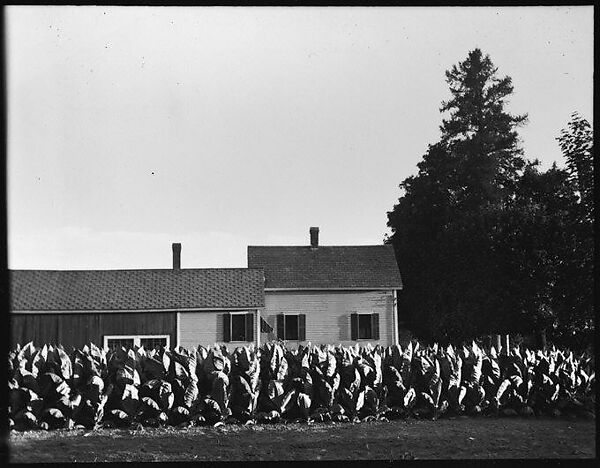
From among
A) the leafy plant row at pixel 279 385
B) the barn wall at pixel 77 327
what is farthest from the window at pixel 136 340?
the leafy plant row at pixel 279 385

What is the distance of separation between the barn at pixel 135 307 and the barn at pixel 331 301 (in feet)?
7.33

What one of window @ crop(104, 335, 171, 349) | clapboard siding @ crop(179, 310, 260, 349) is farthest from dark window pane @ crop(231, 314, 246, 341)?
window @ crop(104, 335, 171, 349)

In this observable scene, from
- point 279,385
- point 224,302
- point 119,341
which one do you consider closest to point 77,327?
point 119,341

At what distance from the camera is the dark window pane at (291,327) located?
30234mm

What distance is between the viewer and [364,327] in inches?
1203

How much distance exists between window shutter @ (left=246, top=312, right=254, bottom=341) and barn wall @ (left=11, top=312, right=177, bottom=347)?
9.30ft

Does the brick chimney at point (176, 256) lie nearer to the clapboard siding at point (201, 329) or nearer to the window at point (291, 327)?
the clapboard siding at point (201, 329)

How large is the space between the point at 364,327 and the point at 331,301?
1.86 meters

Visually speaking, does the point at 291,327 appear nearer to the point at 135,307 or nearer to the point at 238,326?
the point at 238,326

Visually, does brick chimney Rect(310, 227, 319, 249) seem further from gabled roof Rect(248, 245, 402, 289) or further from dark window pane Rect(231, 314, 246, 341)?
dark window pane Rect(231, 314, 246, 341)

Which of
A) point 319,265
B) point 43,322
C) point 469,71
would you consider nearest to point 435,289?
point 319,265

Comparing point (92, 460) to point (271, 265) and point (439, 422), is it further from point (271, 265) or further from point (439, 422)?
point (271, 265)

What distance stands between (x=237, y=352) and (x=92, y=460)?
11.6 ft

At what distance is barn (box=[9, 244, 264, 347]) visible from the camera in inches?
1029
